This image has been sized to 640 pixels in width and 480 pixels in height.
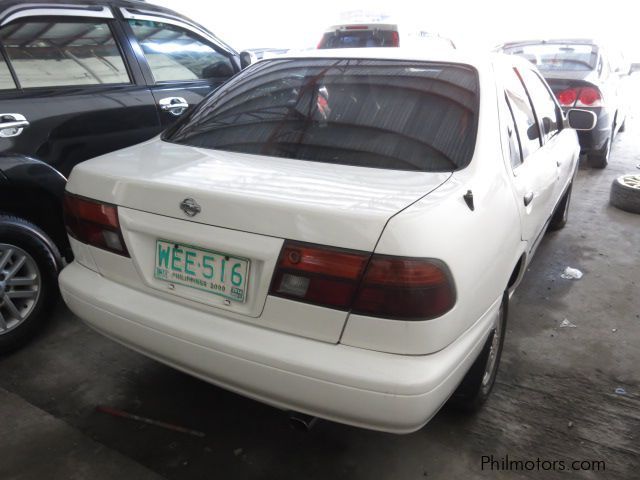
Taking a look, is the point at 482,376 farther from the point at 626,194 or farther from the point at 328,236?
the point at 626,194

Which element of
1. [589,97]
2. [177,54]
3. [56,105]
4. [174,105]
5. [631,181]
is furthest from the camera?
[589,97]

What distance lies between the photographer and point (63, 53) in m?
3.03

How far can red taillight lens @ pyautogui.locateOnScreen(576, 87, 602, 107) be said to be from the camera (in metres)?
5.70

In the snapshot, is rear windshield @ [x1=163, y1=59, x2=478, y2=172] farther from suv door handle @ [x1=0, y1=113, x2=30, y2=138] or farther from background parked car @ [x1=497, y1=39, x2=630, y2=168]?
background parked car @ [x1=497, y1=39, x2=630, y2=168]

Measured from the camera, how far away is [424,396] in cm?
148

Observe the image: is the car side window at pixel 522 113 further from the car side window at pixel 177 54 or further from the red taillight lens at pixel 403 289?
the car side window at pixel 177 54

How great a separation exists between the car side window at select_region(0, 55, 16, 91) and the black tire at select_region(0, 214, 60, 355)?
691mm

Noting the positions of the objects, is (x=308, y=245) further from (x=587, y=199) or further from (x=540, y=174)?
(x=587, y=199)

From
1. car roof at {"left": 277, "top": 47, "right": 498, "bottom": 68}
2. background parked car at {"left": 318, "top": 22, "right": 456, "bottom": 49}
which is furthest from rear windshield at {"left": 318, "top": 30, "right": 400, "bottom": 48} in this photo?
car roof at {"left": 277, "top": 47, "right": 498, "bottom": 68}

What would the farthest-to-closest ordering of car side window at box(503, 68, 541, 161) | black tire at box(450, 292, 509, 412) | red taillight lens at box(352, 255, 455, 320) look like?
car side window at box(503, 68, 541, 161)
black tire at box(450, 292, 509, 412)
red taillight lens at box(352, 255, 455, 320)

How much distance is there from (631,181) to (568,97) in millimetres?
1260

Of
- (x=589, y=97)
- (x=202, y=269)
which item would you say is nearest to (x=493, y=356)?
(x=202, y=269)

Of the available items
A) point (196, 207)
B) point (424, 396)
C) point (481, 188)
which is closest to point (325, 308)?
point (424, 396)

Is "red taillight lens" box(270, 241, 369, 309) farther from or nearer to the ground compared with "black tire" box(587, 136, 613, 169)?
farther from the ground
